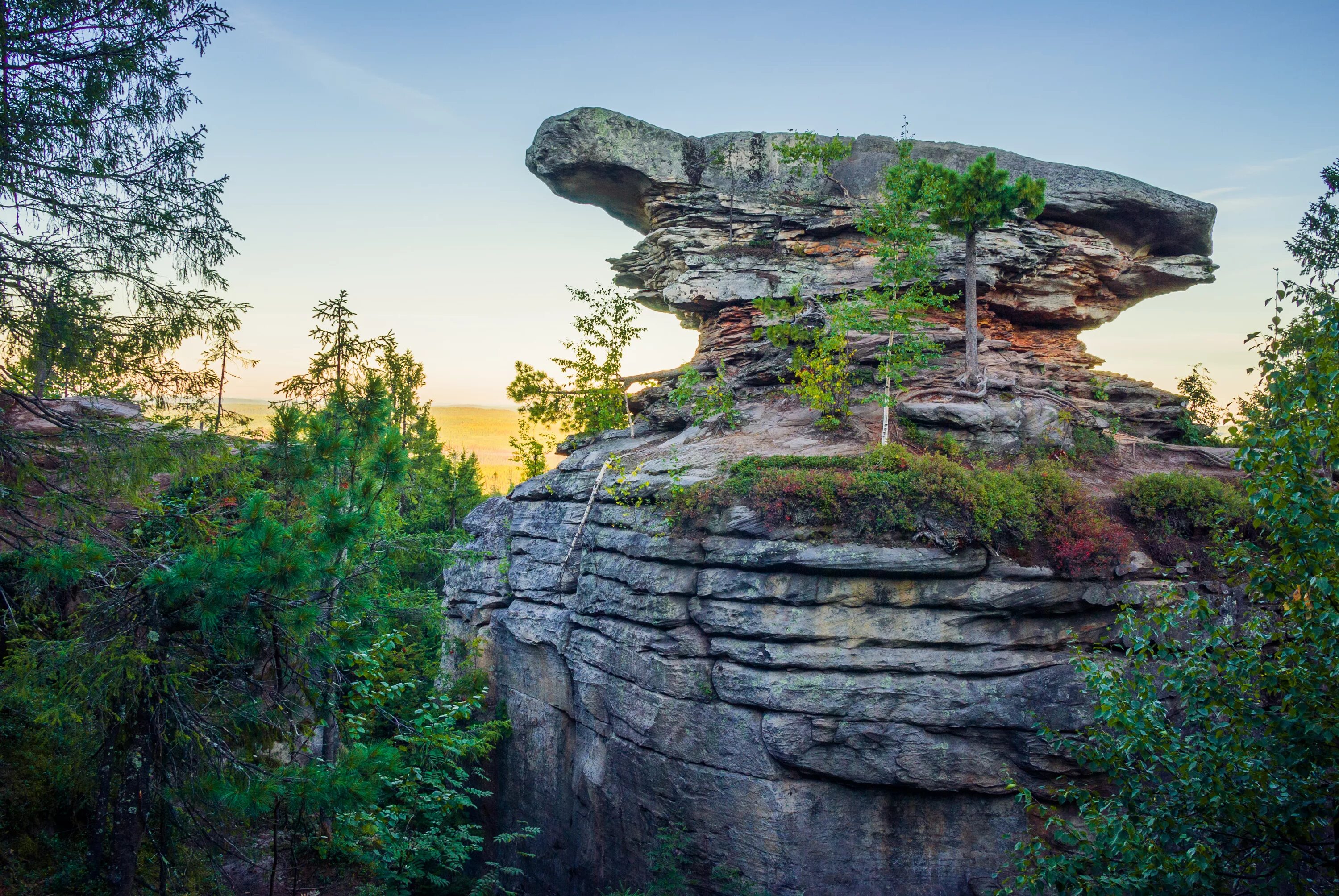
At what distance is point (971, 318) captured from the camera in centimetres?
1598

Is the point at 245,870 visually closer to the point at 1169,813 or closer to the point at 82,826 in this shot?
the point at 82,826

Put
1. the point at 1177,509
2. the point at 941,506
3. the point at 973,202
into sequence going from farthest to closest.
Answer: the point at 973,202 → the point at 1177,509 → the point at 941,506

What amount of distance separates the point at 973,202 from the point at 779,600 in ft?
29.5

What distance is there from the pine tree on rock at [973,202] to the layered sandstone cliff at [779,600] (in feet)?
4.85

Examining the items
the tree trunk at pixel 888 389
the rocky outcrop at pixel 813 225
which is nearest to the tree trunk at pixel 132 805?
the tree trunk at pixel 888 389

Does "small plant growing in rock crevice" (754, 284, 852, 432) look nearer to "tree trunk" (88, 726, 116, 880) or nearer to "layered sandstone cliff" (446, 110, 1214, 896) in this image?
"layered sandstone cliff" (446, 110, 1214, 896)

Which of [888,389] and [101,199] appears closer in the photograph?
[101,199]

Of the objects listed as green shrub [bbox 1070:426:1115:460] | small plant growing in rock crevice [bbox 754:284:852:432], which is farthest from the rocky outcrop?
green shrub [bbox 1070:426:1115:460]

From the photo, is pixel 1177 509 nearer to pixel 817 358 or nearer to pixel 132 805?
pixel 817 358

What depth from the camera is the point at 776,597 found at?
451 inches

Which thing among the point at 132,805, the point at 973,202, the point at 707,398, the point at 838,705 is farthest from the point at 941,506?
the point at 132,805

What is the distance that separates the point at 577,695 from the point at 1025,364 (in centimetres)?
1288

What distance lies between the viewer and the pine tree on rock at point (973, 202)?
14922 millimetres

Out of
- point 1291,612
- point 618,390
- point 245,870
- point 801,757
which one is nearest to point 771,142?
point 618,390
